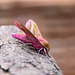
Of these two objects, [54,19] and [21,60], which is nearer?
[21,60]

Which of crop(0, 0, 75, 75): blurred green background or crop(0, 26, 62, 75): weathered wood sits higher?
crop(0, 0, 75, 75): blurred green background

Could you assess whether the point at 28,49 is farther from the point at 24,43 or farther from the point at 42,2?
the point at 42,2

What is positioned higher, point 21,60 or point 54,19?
point 54,19

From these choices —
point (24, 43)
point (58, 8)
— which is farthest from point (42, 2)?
point (24, 43)

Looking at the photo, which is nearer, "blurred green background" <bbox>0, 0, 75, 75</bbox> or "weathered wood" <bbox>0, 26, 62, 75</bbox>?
"weathered wood" <bbox>0, 26, 62, 75</bbox>
